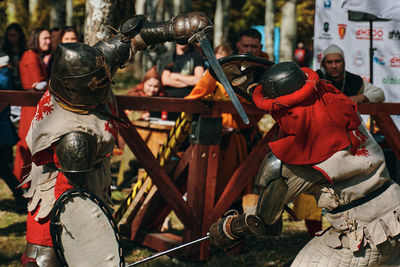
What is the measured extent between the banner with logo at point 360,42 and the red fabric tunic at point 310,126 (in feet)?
12.9

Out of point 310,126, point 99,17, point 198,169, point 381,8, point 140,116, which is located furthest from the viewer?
point 140,116

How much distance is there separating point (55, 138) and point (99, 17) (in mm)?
2502

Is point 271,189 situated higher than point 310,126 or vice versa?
point 310,126

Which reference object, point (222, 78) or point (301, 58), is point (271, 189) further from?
point (301, 58)

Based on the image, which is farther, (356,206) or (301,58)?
(301,58)

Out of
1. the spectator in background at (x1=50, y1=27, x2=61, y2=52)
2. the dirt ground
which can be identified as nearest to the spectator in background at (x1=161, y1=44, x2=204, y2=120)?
the spectator in background at (x1=50, y1=27, x2=61, y2=52)

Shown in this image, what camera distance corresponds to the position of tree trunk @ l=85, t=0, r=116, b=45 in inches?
208

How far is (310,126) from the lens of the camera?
283 cm

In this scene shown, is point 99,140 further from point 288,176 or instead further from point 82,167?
point 288,176

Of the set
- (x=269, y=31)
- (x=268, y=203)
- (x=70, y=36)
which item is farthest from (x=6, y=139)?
(x=269, y=31)

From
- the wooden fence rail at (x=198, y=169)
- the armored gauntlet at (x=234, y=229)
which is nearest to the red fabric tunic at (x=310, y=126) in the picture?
the armored gauntlet at (x=234, y=229)

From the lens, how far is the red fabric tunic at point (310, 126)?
2830 millimetres

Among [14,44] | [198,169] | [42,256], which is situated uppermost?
[14,44]

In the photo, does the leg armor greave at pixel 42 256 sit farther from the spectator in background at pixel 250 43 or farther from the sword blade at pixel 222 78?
the spectator in background at pixel 250 43
